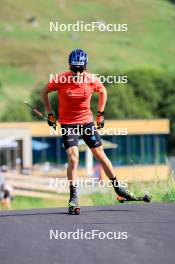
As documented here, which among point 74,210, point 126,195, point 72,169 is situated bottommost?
point 74,210

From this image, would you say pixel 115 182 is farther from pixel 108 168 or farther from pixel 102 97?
pixel 102 97

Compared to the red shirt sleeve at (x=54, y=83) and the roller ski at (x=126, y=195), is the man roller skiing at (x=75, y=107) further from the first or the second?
the roller ski at (x=126, y=195)

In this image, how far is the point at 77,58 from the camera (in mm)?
10367

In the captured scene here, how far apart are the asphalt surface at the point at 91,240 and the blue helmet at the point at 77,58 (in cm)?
164

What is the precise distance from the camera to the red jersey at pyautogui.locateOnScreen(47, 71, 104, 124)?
10.3m

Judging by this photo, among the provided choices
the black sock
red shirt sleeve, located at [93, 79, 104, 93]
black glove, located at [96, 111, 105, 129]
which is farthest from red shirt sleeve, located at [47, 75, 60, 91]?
the black sock

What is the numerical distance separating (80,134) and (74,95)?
0.53 metres

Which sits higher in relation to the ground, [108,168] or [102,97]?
[102,97]

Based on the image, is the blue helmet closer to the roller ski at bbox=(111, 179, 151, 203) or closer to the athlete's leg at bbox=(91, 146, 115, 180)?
the athlete's leg at bbox=(91, 146, 115, 180)

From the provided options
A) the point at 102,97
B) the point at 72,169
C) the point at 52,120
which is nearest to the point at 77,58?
the point at 102,97

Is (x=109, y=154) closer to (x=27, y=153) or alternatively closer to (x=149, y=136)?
(x=149, y=136)

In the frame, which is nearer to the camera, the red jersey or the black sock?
the red jersey

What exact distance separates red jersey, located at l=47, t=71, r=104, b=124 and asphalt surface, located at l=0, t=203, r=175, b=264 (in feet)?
3.51
